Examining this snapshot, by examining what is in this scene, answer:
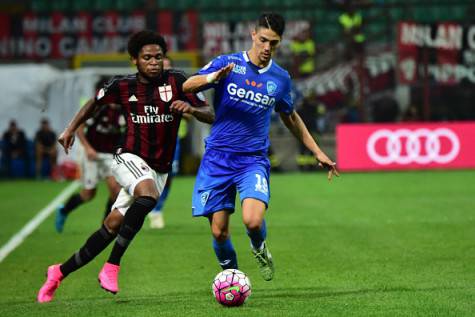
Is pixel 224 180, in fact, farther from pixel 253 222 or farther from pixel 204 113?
pixel 204 113

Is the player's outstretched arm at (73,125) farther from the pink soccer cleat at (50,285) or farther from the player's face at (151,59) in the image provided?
the pink soccer cleat at (50,285)

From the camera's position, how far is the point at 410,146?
83.0ft

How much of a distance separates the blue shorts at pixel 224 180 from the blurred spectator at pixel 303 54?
60.3 ft


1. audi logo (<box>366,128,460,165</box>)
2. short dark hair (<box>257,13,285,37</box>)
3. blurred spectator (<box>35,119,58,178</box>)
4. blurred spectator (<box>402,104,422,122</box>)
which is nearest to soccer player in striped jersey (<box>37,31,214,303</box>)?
short dark hair (<box>257,13,285,37</box>)

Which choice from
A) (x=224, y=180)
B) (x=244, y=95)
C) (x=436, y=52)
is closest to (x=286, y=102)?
(x=244, y=95)

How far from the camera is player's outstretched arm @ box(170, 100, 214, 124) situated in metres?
7.53

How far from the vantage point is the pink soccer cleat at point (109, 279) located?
25.8 ft

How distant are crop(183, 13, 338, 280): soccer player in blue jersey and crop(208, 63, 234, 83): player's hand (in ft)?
1.28

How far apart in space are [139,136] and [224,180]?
72cm

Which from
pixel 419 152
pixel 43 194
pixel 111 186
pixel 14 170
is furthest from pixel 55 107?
pixel 111 186

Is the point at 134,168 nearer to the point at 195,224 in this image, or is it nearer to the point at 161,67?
the point at 161,67

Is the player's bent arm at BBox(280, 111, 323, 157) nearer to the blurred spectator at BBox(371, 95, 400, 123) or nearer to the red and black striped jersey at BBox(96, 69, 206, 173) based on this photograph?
the red and black striped jersey at BBox(96, 69, 206, 173)

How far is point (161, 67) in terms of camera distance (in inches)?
324

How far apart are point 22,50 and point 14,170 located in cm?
402
